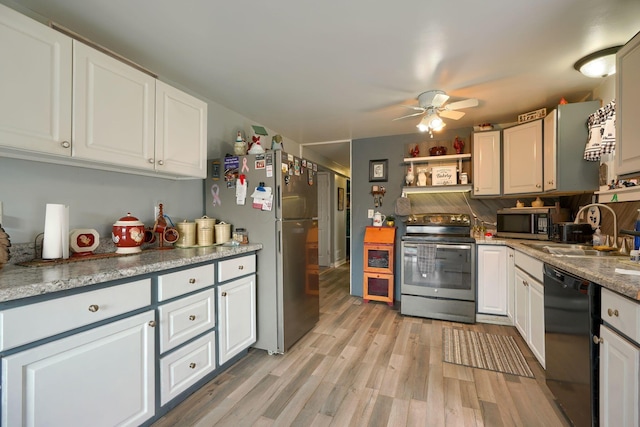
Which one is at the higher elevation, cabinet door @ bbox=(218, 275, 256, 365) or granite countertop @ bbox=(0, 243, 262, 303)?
granite countertop @ bbox=(0, 243, 262, 303)

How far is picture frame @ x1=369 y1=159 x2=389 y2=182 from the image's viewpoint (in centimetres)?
385

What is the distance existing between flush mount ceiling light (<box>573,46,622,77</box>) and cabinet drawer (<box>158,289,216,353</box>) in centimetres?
313

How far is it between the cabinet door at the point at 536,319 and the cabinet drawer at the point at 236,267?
220 centimetres

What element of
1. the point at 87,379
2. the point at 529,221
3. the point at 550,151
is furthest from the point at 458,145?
the point at 87,379

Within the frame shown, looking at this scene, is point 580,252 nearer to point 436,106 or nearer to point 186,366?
point 436,106

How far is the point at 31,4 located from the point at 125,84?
53 cm

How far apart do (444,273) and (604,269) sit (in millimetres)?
1743

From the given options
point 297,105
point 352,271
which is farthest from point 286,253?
point 352,271

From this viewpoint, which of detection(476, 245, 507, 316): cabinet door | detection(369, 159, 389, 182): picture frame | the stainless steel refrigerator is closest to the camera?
the stainless steel refrigerator

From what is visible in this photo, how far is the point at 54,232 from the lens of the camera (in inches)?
56.6

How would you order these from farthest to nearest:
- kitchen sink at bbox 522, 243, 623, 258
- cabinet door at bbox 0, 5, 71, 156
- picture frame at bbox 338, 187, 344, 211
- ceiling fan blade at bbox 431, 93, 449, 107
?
1. picture frame at bbox 338, 187, 344, 211
2. ceiling fan blade at bbox 431, 93, 449, 107
3. kitchen sink at bbox 522, 243, 623, 258
4. cabinet door at bbox 0, 5, 71, 156

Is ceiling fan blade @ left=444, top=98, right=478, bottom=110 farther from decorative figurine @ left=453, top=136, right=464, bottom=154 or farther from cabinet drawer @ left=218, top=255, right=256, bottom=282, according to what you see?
cabinet drawer @ left=218, top=255, right=256, bottom=282

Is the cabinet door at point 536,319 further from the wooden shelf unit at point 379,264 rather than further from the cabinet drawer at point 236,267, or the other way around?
Answer: the cabinet drawer at point 236,267

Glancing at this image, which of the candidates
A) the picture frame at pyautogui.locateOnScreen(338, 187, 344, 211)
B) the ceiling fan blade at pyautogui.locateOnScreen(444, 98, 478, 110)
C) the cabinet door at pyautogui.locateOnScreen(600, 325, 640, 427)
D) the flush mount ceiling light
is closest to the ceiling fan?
the ceiling fan blade at pyautogui.locateOnScreen(444, 98, 478, 110)
